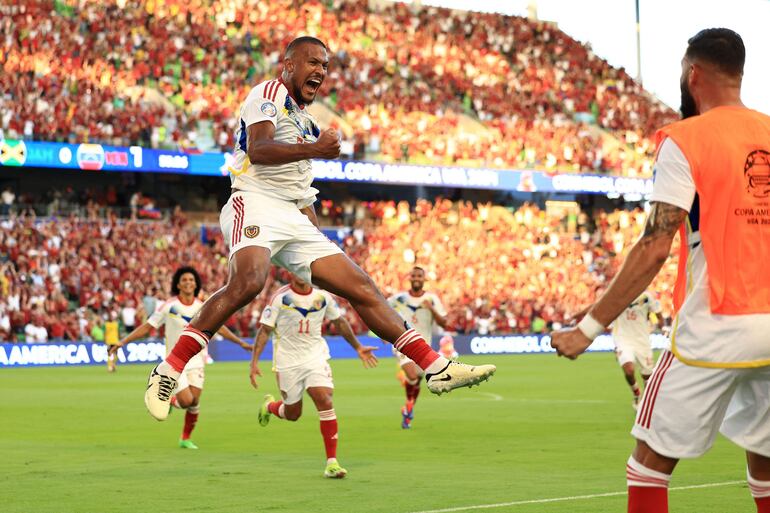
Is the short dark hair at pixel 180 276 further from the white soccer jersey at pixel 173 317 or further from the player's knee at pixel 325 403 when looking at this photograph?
the player's knee at pixel 325 403

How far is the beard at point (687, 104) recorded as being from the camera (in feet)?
19.0

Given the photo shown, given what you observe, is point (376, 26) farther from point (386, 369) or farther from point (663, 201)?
point (663, 201)

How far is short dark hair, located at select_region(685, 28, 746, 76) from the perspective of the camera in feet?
18.4

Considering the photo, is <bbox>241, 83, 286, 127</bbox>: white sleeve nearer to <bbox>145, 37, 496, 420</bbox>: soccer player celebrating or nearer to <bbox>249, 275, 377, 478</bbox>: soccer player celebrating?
<bbox>145, 37, 496, 420</bbox>: soccer player celebrating

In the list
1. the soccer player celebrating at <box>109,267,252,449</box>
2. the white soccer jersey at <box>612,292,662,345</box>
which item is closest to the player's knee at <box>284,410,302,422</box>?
the soccer player celebrating at <box>109,267,252,449</box>

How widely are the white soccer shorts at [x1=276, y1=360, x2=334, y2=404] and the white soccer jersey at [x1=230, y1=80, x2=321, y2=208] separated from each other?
489 cm

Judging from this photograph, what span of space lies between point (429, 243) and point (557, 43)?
55.4ft

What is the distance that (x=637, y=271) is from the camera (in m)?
5.39

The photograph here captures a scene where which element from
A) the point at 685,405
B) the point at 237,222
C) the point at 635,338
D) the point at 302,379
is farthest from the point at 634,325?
the point at 685,405

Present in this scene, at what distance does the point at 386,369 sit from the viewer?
35.8 metres

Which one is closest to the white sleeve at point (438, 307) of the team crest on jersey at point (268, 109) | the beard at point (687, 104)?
the team crest on jersey at point (268, 109)

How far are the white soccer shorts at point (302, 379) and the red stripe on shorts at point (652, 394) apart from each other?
25.9 feet

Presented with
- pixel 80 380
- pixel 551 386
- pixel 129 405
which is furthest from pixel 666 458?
pixel 80 380

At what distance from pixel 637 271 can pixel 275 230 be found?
3.50 metres
